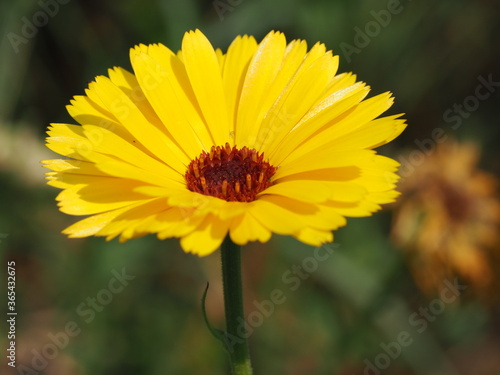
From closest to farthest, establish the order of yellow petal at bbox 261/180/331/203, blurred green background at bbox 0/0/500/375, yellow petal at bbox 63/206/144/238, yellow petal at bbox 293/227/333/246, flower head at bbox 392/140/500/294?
yellow petal at bbox 293/227/333/246 → yellow petal at bbox 261/180/331/203 → yellow petal at bbox 63/206/144/238 → flower head at bbox 392/140/500/294 → blurred green background at bbox 0/0/500/375

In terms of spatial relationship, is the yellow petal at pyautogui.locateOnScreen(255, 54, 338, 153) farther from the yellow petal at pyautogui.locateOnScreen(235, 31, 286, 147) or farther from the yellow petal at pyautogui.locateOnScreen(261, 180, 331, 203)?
the yellow petal at pyautogui.locateOnScreen(261, 180, 331, 203)

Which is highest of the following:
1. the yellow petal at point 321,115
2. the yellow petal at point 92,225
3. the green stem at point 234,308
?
the yellow petal at point 321,115

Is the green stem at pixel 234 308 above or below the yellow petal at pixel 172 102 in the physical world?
below

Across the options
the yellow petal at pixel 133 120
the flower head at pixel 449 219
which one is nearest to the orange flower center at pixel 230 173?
the yellow petal at pixel 133 120

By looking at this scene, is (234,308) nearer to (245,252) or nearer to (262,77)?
(262,77)

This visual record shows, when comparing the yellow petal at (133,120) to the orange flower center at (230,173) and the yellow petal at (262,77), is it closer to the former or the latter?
the orange flower center at (230,173)

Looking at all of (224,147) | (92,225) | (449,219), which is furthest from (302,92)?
(449,219)

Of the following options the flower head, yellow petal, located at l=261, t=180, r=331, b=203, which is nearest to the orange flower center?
yellow petal, located at l=261, t=180, r=331, b=203

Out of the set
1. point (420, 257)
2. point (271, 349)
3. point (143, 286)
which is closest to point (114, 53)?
point (143, 286)
